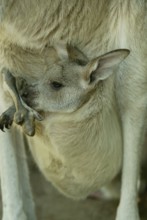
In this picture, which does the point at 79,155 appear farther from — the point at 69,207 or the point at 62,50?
the point at 69,207

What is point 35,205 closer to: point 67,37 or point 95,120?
point 95,120

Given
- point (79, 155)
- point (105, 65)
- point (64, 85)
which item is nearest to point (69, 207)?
point (79, 155)

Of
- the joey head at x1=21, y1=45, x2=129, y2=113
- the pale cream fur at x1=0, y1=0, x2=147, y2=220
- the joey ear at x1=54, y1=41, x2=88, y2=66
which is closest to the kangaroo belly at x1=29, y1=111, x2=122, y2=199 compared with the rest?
the pale cream fur at x1=0, y1=0, x2=147, y2=220

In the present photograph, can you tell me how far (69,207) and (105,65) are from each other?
1.08m

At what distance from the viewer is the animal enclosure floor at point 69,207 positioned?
12.3 feet

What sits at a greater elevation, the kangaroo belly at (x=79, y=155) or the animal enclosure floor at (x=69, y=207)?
the kangaroo belly at (x=79, y=155)

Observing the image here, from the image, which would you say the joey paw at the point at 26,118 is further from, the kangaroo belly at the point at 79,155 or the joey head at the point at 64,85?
the kangaroo belly at the point at 79,155

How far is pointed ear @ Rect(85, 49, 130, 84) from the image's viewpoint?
2932mm

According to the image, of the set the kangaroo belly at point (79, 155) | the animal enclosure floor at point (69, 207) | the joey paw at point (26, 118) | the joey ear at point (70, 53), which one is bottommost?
the animal enclosure floor at point (69, 207)

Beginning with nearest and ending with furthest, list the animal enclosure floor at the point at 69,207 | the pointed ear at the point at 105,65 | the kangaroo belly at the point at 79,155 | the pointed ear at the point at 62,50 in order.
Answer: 1. the pointed ear at the point at 105,65
2. the pointed ear at the point at 62,50
3. the kangaroo belly at the point at 79,155
4. the animal enclosure floor at the point at 69,207

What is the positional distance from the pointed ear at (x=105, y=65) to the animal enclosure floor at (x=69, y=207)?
94 centimetres

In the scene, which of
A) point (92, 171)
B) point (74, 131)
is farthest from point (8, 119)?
point (92, 171)

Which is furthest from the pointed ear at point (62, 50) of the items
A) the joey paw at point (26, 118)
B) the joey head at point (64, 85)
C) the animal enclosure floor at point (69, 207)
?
the animal enclosure floor at point (69, 207)

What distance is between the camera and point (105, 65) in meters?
2.99
